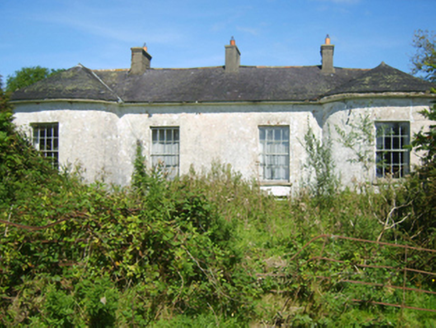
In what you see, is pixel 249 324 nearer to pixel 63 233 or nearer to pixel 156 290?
pixel 156 290

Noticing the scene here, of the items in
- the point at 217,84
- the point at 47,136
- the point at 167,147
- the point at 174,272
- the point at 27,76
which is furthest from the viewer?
the point at 27,76

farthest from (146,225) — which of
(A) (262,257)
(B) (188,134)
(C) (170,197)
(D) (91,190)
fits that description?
(B) (188,134)

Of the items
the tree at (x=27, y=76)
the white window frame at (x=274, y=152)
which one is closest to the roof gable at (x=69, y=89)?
the white window frame at (x=274, y=152)

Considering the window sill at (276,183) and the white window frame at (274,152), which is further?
the white window frame at (274,152)

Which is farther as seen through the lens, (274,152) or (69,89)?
(274,152)

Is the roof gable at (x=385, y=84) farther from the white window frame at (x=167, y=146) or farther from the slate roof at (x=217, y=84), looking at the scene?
the white window frame at (x=167, y=146)

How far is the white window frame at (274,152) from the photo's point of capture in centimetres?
1396

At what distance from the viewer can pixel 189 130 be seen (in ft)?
46.5

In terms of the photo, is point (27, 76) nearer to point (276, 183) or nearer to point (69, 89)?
point (69, 89)

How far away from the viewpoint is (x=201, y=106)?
14141 mm

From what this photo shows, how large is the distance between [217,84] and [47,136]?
22.2 feet

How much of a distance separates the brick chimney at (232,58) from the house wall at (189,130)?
272cm

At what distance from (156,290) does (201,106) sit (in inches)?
388

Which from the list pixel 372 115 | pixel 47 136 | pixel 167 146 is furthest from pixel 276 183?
pixel 47 136
